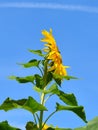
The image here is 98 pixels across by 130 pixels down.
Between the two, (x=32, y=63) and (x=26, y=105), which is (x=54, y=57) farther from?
(x=26, y=105)

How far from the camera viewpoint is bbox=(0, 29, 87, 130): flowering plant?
2.35 meters

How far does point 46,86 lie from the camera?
262 cm

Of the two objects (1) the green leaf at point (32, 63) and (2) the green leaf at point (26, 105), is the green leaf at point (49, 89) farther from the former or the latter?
(1) the green leaf at point (32, 63)

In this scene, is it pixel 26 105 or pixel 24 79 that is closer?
pixel 26 105

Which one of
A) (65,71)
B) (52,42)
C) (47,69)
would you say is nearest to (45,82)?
(47,69)

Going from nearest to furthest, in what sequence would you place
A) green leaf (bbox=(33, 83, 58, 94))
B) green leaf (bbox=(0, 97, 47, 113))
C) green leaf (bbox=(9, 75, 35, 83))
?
green leaf (bbox=(0, 97, 47, 113)), green leaf (bbox=(33, 83, 58, 94)), green leaf (bbox=(9, 75, 35, 83))

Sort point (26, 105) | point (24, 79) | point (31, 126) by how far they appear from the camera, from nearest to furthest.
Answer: point (26, 105) < point (31, 126) < point (24, 79)

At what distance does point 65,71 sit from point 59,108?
436 millimetres

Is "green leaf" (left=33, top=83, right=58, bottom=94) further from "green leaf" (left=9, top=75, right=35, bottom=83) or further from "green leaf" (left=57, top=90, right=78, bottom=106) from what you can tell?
"green leaf" (left=9, top=75, right=35, bottom=83)

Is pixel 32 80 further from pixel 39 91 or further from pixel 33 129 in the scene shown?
pixel 33 129

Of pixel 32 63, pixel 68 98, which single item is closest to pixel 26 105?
pixel 68 98

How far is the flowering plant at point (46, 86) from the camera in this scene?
235cm

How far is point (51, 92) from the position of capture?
7.94 ft

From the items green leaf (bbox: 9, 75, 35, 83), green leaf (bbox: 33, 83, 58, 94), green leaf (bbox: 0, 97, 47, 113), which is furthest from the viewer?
green leaf (bbox: 9, 75, 35, 83)
